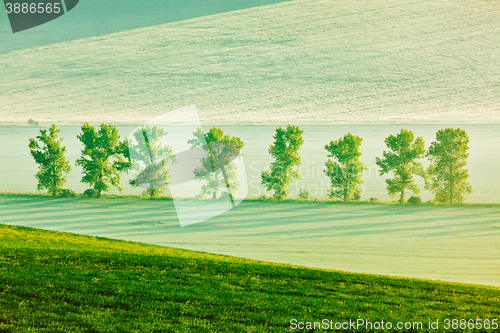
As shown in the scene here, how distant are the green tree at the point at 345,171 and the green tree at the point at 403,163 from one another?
199 cm

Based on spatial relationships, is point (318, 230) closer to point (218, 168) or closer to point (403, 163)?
point (403, 163)

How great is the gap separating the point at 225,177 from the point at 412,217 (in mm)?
12441

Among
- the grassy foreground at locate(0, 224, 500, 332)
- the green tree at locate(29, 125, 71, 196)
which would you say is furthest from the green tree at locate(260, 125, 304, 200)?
the grassy foreground at locate(0, 224, 500, 332)

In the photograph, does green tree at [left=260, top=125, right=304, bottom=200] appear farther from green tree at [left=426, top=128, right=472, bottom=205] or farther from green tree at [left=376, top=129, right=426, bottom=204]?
green tree at [left=426, top=128, right=472, bottom=205]

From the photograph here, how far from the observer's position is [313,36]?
274 ft

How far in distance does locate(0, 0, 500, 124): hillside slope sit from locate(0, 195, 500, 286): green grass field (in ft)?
97.7

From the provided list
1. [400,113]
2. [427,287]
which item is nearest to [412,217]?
[427,287]

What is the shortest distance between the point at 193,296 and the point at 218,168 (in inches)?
975

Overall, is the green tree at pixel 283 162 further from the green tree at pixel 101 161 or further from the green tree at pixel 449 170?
the green tree at pixel 101 161

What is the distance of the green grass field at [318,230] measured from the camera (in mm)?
19156

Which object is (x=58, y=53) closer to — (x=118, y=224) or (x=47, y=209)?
(x=47, y=209)

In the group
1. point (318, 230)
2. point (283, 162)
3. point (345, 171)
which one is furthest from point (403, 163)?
point (318, 230)

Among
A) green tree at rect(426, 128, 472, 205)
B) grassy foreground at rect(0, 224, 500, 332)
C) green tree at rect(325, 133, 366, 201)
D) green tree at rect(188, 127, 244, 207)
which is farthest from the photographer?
green tree at rect(188, 127, 244, 207)

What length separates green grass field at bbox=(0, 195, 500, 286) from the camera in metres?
19.2
